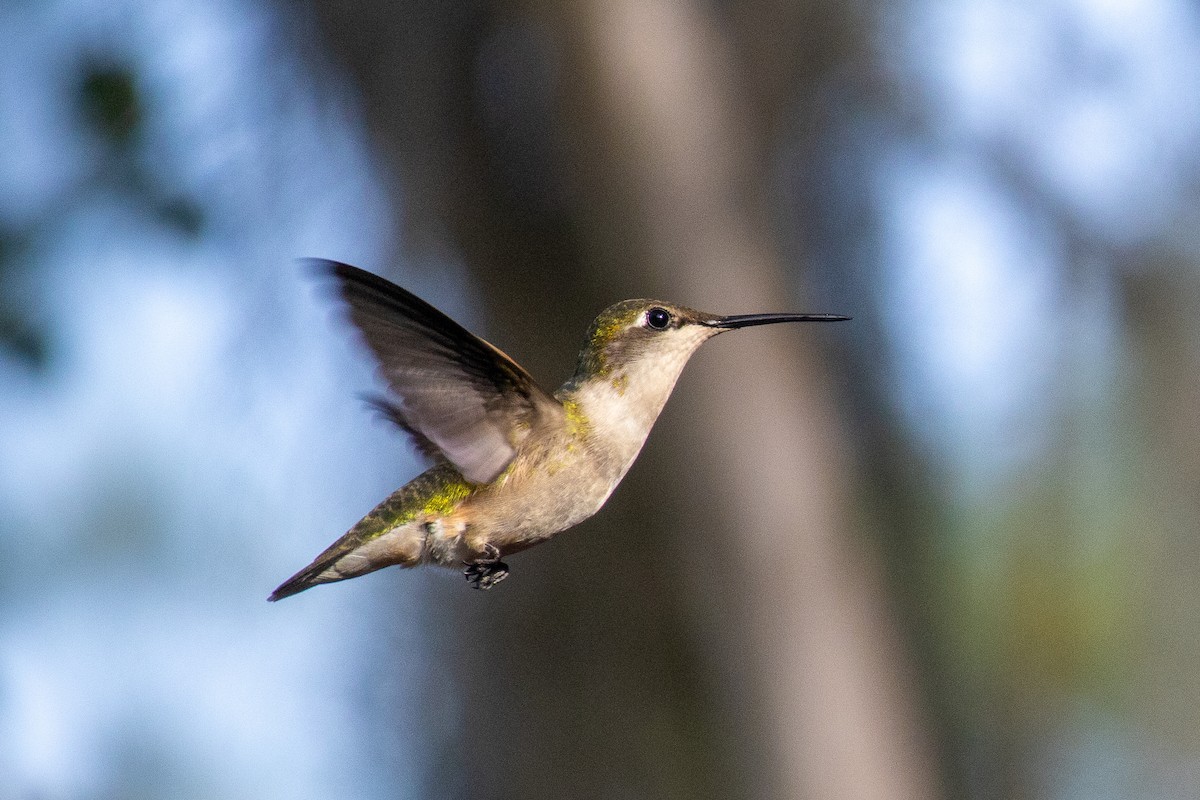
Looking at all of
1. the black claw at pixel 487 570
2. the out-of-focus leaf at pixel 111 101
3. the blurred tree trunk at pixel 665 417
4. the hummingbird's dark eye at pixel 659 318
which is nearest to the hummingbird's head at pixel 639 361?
the hummingbird's dark eye at pixel 659 318

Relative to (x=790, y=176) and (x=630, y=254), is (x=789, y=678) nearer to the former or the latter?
(x=630, y=254)

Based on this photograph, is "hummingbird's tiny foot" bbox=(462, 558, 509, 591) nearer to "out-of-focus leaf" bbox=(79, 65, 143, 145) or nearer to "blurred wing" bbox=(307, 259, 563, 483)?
"blurred wing" bbox=(307, 259, 563, 483)

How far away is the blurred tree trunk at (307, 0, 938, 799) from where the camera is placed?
3.17m

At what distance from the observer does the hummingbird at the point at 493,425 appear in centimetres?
128

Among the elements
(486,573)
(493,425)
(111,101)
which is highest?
(111,101)

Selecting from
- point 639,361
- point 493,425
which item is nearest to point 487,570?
point 493,425

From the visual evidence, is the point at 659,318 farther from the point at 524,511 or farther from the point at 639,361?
the point at 524,511

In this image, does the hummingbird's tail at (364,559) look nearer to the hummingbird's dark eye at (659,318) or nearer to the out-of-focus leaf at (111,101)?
the hummingbird's dark eye at (659,318)

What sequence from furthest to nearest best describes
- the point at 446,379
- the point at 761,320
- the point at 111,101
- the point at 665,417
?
the point at 665,417 < the point at 111,101 < the point at 761,320 < the point at 446,379

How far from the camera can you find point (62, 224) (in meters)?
2.41

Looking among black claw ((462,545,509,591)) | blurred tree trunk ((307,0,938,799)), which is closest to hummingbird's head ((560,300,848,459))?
black claw ((462,545,509,591))

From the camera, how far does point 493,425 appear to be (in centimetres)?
142

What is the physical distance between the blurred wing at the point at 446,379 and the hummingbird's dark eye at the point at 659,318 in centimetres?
17

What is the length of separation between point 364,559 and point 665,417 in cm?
173
